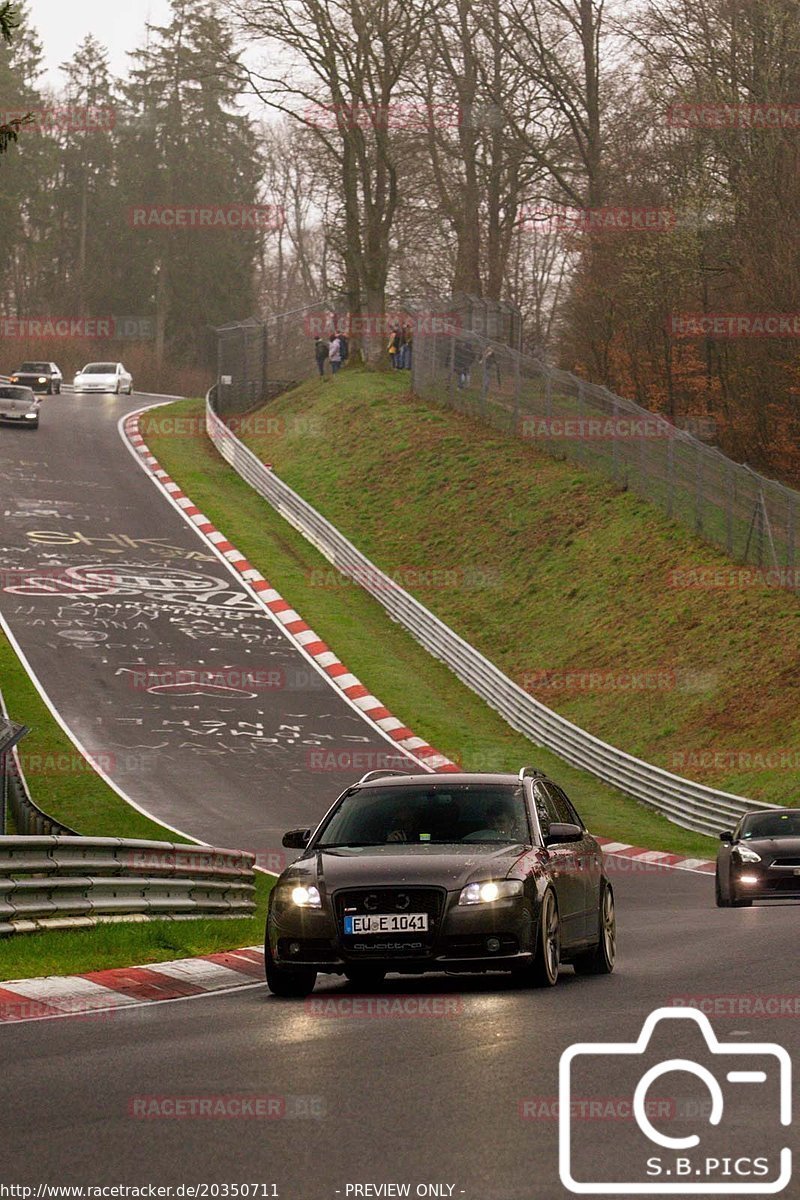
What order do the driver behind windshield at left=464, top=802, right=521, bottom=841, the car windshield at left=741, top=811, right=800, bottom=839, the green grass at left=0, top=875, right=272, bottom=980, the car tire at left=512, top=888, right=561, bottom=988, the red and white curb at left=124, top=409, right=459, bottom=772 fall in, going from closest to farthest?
the car tire at left=512, top=888, right=561, bottom=988 → the driver behind windshield at left=464, top=802, right=521, bottom=841 → the green grass at left=0, top=875, right=272, bottom=980 → the car windshield at left=741, top=811, right=800, bottom=839 → the red and white curb at left=124, top=409, right=459, bottom=772

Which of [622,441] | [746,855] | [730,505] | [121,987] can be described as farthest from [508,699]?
[121,987]

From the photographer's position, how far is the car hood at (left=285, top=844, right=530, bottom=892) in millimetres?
10969

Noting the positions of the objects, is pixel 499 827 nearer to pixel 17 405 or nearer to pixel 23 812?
pixel 23 812

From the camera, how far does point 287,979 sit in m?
11.2

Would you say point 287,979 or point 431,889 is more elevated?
point 431,889

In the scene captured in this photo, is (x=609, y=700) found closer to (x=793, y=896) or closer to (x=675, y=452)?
(x=675, y=452)

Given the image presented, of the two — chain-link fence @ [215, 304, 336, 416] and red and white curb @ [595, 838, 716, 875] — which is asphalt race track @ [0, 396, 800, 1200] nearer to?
red and white curb @ [595, 838, 716, 875]

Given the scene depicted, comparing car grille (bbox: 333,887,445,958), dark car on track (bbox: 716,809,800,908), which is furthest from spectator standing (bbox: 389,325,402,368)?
car grille (bbox: 333,887,445,958)

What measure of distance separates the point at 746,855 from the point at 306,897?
418 inches

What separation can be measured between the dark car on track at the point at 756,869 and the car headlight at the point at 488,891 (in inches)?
383

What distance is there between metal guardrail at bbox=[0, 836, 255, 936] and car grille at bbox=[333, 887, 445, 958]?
2.91 meters

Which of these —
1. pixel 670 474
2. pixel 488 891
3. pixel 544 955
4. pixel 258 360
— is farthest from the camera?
pixel 258 360

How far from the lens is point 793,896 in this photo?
2130 cm

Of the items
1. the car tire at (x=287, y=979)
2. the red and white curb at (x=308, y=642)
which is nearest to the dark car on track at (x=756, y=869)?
the red and white curb at (x=308, y=642)
